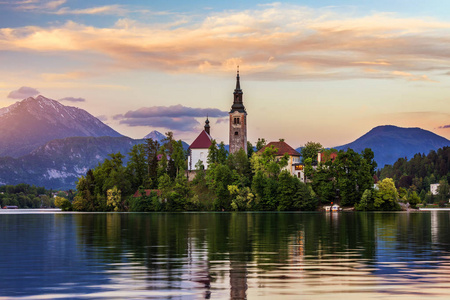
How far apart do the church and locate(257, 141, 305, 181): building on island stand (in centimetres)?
794

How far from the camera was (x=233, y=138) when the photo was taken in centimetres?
17750

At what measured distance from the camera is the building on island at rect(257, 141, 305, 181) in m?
165

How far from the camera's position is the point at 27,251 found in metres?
35.7

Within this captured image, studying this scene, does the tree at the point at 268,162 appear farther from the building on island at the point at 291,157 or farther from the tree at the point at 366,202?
the tree at the point at 366,202

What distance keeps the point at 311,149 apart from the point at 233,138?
75.3 feet

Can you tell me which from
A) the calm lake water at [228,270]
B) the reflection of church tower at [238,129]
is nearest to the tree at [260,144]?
the reflection of church tower at [238,129]

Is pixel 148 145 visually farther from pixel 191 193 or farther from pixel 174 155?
pixel 191 193

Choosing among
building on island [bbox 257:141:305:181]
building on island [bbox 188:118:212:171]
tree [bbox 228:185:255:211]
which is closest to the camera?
tree [bbox 228:185:255:211]

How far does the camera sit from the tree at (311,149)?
177 metres

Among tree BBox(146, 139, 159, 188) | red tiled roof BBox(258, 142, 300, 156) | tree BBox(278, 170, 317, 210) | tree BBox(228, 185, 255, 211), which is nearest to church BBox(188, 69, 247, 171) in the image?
red tiled roof BBox(258, 142, 300, 156)

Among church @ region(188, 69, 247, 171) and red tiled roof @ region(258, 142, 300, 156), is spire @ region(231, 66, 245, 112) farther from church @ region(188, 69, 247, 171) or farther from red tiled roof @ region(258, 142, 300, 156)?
red tiled roof @ region(258, 142, 300, 156)

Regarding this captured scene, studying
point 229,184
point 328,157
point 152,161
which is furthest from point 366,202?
point 152,161

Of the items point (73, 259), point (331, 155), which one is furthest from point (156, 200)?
point (73, 259)

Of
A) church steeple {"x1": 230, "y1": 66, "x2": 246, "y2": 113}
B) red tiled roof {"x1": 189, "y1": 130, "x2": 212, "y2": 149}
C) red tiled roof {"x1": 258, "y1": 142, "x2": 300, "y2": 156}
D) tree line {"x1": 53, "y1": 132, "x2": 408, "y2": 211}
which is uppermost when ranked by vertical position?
church steeple {"x1": 230, "y1": 66, "x2": 246, "y2": 113}
